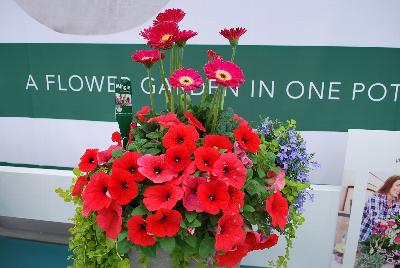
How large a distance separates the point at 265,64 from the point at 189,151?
2.69ft

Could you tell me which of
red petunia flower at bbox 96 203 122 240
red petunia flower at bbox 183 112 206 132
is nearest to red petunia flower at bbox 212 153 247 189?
red petunia flower at bbox 183 112 206 132

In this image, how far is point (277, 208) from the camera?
36.0 inches

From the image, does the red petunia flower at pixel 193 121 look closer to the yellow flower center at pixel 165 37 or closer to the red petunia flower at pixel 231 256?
the yellow flower center at pixel 165 37

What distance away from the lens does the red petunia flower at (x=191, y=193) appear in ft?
2.69

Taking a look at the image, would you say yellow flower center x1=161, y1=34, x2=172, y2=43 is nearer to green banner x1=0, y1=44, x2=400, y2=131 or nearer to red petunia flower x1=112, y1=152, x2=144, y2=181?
red petunia flower x1=112, y1=152, x2=144, y2=181

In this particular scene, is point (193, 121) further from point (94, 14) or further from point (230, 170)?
point (94, 14)

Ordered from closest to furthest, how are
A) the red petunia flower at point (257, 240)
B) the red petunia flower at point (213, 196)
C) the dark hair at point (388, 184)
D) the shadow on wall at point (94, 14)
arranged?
1. the red petunia flower at point (213, 196)
2. the red petunia flower at point (257, 240)
3. the dark hair at point (388, 184)
4. the shadow on wall at point (94, 14)

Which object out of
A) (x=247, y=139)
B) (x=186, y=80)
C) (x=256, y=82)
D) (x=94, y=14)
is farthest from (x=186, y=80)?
(x=94, y=14)

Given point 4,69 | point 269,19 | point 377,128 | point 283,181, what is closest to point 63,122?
point 4,69

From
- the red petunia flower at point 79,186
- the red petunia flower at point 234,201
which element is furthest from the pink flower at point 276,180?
the red petunia flower at point 79,186

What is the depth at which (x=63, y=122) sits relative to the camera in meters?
1.83

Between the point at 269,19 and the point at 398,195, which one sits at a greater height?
the point at 269,19

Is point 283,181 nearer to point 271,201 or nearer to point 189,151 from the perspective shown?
point 271,201

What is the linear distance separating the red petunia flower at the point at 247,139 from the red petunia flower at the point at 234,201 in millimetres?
128
